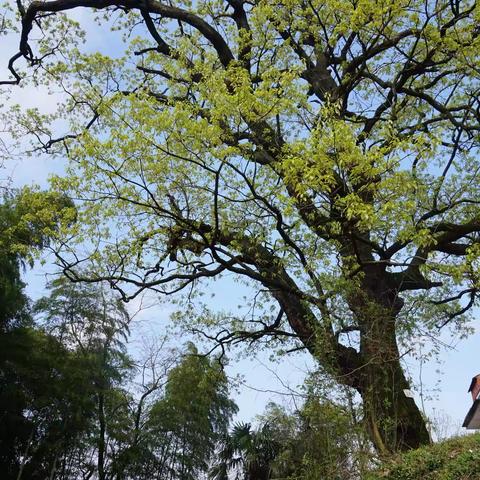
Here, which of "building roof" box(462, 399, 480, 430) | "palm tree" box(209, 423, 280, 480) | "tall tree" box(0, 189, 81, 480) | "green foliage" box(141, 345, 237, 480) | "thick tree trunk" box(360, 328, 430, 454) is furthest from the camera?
"green foliage" box(141, 345, 237, 480)

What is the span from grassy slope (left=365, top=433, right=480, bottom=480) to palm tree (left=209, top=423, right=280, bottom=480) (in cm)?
1059

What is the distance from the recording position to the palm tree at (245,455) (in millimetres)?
16281

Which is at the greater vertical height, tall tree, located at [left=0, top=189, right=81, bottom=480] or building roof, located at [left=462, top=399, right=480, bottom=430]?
tall tree, located at [left=0, top=189, right=81, bottom=480]

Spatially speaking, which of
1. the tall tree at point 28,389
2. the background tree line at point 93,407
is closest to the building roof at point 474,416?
the background tree line at point 93,407

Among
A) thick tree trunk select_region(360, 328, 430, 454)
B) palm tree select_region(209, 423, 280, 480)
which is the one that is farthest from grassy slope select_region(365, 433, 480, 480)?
palm tree select_region(209, 423, 280, 480)

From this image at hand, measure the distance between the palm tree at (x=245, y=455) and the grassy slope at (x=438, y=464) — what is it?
10590mm

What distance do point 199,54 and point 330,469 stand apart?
22.5 feet

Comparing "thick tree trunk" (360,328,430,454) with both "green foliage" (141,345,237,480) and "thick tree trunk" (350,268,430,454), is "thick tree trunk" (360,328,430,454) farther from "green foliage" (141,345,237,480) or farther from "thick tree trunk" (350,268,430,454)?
"green foliage" (141,345,237,480)

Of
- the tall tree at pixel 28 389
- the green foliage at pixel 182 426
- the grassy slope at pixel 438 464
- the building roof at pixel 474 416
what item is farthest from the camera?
the green foliage at pixel 182 426

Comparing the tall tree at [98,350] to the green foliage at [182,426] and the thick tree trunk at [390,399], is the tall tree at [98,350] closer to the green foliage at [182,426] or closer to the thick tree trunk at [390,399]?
the green foliage at [182,426]

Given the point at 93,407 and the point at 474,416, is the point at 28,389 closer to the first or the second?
the point at 93,407

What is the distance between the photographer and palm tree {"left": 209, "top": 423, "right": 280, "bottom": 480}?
16281mm

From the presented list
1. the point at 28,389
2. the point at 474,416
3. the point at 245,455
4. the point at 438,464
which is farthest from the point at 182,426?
the point at 438,464

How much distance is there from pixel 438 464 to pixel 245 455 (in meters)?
13.2
